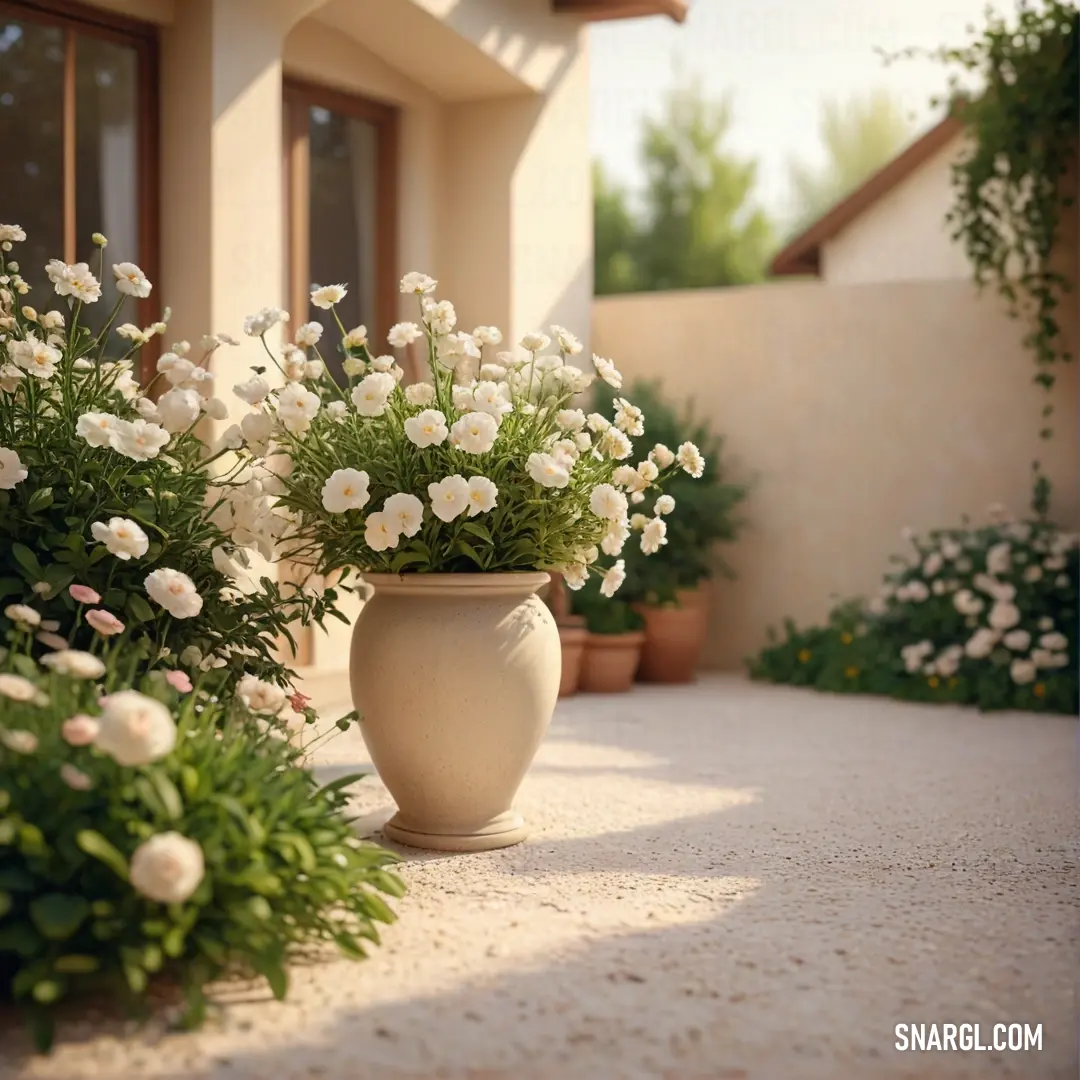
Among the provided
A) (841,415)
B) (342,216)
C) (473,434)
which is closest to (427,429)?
(473,434)

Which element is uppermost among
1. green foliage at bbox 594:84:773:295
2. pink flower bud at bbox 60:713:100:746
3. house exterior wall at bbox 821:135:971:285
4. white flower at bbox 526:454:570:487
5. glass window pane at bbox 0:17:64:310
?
green foliage at bbox 594:84:773:295

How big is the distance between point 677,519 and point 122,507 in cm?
394

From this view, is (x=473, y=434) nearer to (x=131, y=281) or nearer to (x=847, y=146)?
(x=131, y=281)

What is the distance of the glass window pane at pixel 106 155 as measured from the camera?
178 inches

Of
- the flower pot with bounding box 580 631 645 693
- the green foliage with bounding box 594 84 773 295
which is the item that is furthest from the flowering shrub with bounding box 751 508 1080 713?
the green foliage with bounding box 594 84 773 295

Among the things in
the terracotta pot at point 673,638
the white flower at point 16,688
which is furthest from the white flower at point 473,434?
the terracotta pot at point 673,638

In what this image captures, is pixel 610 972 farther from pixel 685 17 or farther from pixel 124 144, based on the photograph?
pixel 685 17

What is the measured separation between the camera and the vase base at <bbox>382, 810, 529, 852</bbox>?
3236 millimetres

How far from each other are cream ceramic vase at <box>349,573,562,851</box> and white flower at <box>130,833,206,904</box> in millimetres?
1168

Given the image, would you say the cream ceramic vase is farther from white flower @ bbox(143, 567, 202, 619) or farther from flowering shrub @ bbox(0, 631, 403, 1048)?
flowering shrub @ bbox(0, 631, 403, 1048)

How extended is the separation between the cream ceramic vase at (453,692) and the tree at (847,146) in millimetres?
24550

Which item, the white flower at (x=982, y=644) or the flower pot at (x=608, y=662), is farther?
the flower pot at (x=608, y=662)

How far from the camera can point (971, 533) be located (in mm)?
6348

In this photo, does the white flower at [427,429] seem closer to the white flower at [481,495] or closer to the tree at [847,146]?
the white flower at [481,495]
